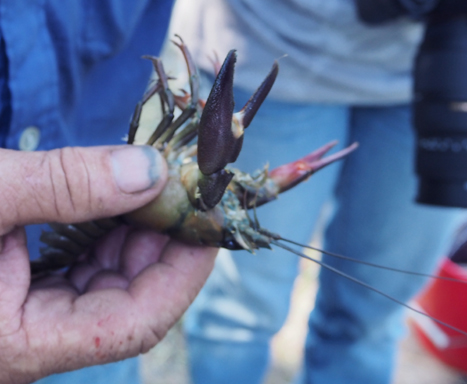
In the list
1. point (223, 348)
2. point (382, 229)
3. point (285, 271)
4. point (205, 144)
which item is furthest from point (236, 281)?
point (205, 144)

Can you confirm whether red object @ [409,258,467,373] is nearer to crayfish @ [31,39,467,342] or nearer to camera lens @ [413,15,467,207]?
camera lens @ [413,15,467,207]

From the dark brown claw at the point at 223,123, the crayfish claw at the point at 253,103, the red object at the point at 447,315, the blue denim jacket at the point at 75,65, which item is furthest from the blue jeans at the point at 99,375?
the red object at the point at 447,315

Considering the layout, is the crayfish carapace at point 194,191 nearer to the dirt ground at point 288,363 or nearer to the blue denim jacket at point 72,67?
the blue denim jacket at point 72,67

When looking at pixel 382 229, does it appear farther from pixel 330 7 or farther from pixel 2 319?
pixel 2 319

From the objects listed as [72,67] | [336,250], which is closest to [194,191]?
[72,67]

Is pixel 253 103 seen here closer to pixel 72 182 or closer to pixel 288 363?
pixel 72 182

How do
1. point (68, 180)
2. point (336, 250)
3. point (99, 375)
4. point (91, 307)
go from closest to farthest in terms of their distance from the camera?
point (68, 180)
point (91, 307)
point (99, 375)
point (336, 250)
